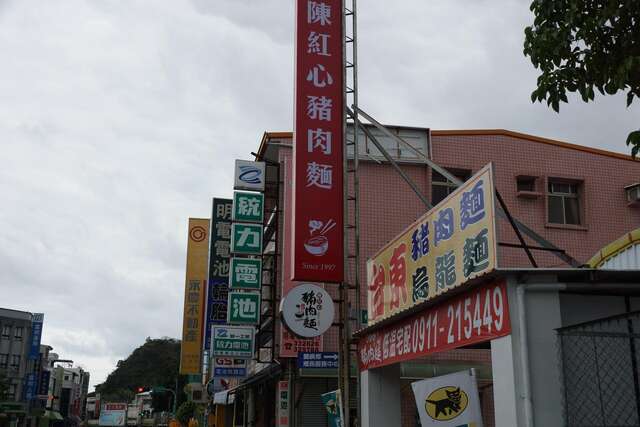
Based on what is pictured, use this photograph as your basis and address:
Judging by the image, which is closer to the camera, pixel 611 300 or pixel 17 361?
pixel 611 300

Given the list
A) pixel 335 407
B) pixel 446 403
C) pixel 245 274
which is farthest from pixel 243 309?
pixel 446 403

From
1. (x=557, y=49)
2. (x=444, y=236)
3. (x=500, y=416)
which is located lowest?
(x=500, y=416)

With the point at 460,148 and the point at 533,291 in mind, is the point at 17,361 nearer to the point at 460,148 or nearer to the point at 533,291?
the point at 460,148

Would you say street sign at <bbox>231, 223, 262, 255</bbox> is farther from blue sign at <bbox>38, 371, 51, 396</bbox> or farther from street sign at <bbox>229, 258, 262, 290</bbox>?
blue sign at <bbox>38, 371, 51, 396</bbox>

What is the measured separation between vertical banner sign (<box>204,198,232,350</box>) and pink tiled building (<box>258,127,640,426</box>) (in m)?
3.98

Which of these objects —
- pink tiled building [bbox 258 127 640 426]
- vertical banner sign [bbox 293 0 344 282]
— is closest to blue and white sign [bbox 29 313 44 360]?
pink tiled building [bbox 258 127 640 426]

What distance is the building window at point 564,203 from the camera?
22.4m

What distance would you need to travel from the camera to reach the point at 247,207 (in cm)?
2194

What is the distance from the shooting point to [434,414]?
329 inches

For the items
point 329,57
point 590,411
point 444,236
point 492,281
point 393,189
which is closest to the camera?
point 590,411

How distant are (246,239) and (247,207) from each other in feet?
3.45

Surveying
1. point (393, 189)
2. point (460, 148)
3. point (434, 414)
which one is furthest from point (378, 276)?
point (460, 148)

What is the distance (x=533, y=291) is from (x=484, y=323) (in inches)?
31.7

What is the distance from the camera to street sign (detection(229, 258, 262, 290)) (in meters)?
21.3
